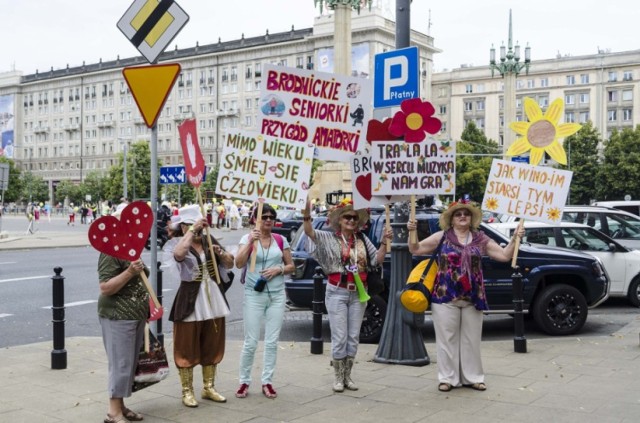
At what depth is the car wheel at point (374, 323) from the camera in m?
9.70

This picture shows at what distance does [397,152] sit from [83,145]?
133919mm

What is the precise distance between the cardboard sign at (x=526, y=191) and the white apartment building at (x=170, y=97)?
90.0 m

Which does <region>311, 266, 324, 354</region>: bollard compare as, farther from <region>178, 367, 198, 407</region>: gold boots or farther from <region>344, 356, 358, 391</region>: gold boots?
<region>178, 367, 198, 407</region>: gold boots

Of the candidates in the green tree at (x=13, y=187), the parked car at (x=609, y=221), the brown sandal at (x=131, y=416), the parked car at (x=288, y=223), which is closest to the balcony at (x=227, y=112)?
the green tree at (x=13, y=187)

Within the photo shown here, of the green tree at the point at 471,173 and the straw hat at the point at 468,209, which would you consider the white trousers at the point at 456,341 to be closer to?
the straw hat at the point at 468,209

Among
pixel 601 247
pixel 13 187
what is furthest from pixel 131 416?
pixel 13 187

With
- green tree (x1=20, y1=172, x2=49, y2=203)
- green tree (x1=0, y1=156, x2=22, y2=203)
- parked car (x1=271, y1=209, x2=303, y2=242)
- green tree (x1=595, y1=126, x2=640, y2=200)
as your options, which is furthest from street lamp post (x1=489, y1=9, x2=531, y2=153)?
green tree (x1=0, y1=156, x2=22, y2=203)

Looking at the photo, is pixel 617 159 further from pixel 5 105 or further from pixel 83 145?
pixel 5 105

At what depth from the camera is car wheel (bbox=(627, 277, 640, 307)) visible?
1271 cm

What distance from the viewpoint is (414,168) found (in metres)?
7.12

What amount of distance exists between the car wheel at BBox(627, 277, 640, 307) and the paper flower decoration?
288 inches

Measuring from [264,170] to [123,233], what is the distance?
1555mm

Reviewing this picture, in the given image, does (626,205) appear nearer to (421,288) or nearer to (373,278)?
(421,288)

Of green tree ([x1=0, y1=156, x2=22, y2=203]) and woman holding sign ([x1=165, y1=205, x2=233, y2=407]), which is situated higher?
green tree ([x1=0, y1=156, x2=22, y2=203])
